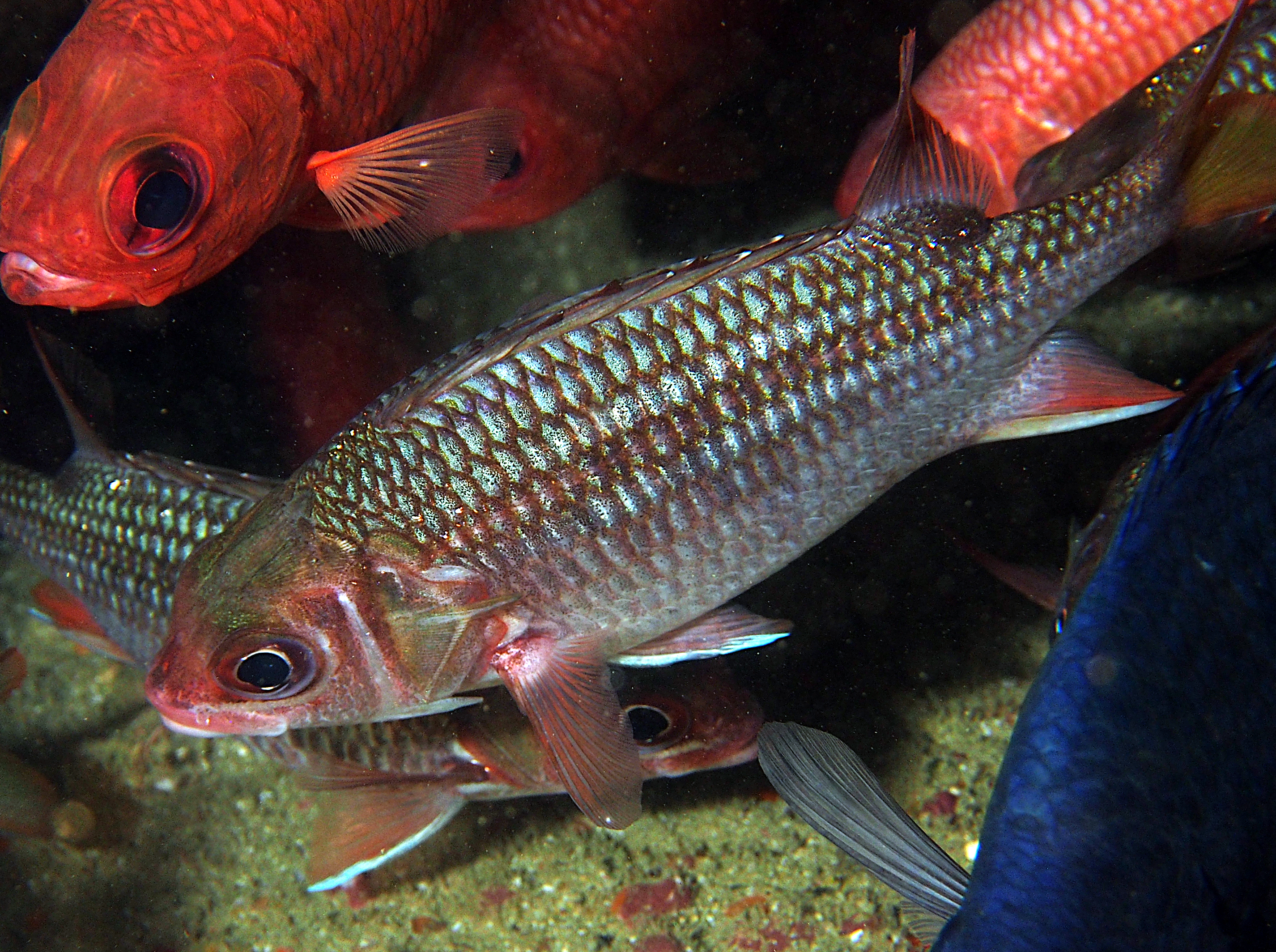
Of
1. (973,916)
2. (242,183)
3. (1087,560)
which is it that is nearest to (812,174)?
(1087,560)

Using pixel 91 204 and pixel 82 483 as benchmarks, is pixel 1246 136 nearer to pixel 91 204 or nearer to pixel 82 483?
pixel 91 204

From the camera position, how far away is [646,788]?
333 cm

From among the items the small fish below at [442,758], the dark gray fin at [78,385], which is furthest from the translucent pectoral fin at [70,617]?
the small fish below at [442,758]

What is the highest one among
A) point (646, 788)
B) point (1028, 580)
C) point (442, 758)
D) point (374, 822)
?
point (1028, 580)

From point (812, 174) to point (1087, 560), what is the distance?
3127mm

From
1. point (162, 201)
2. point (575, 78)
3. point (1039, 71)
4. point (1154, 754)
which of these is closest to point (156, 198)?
point (162, 201)

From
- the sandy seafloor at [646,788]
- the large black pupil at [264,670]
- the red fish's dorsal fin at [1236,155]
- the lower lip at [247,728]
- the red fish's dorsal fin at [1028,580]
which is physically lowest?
the sandy seafloor at [646,788]

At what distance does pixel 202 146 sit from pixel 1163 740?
2452mm

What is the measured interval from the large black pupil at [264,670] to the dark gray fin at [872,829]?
4.02ft

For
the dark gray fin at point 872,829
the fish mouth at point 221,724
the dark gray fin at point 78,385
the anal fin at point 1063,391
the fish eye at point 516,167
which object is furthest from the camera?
the dark gray fin at point 78,385

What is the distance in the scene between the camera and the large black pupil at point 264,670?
6.34 feet

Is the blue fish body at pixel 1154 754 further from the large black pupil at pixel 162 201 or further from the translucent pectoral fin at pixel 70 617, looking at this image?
the translucent pectoral fin at pixel 70 617

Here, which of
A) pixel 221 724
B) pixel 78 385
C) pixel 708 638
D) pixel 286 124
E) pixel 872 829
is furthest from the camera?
pixel 78 385

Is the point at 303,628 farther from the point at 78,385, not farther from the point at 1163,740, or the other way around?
the point at 78,385
